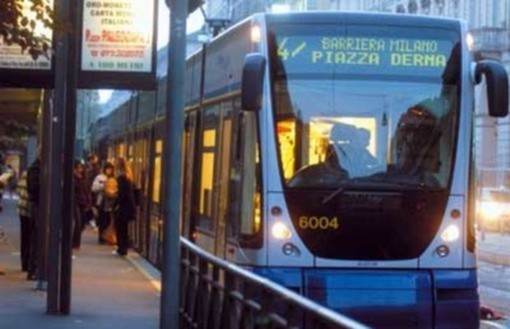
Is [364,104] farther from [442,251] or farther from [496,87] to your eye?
[442,251]

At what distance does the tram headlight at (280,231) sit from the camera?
12086 millimetres

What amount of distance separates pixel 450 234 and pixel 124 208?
12.3 metres

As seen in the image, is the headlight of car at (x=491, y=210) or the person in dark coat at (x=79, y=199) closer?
the person in dark coat at (x=79, y=199)

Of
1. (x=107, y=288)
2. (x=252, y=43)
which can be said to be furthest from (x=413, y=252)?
(x=107, y=288)

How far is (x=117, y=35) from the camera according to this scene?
14.6 m

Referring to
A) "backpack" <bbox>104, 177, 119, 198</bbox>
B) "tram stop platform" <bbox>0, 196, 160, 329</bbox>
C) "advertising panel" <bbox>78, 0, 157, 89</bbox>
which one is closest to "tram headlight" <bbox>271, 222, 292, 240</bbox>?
"tram stop platform" <bbox>0, 196, 160, 329</bbox>

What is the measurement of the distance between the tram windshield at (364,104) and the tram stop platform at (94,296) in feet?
7.96

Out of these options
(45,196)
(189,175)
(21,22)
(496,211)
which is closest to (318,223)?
(21,22)

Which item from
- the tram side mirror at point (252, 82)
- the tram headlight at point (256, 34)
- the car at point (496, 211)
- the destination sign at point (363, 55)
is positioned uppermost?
the tram headlight at point (256, 34)

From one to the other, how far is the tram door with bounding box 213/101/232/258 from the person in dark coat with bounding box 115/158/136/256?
9.55 meters

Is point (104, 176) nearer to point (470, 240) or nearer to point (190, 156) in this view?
point (190, 156)

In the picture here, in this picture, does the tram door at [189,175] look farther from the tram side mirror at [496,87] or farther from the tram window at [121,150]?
the tram window at [121,150]

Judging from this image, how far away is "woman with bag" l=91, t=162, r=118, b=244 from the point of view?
25.5 m

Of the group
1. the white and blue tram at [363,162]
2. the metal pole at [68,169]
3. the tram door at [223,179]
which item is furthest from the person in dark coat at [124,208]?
A: the white and blue tram at [363,162]
